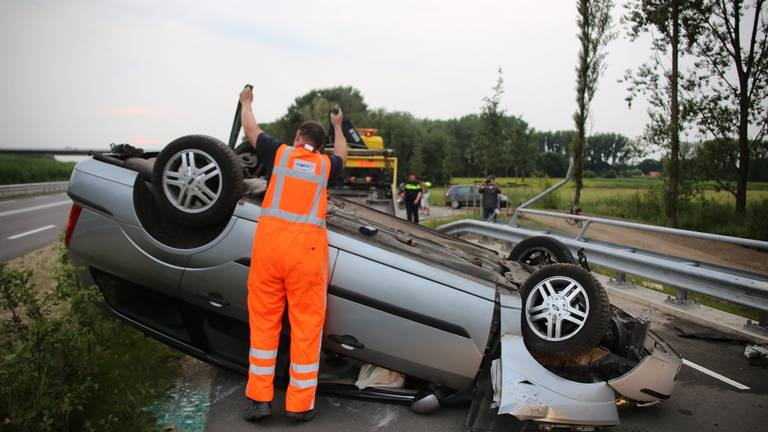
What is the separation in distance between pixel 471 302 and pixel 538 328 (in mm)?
555

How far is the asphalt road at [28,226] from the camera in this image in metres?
9.34

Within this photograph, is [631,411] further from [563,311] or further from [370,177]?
[370,177]

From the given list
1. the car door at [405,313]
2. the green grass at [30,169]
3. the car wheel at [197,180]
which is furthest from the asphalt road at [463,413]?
the green grass at [30,169]

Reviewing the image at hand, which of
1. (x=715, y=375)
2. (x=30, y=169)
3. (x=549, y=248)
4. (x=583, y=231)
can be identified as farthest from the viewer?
(x=30, y=169)

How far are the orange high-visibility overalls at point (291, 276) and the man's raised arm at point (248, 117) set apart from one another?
11.9 inches

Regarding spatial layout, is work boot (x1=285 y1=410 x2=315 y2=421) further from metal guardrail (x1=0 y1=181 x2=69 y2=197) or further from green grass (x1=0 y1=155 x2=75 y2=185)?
metal guardrail (x1=0 y1=181 x2=69 y2=197)

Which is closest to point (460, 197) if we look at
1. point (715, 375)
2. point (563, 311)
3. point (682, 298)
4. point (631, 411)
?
point (682, 298)

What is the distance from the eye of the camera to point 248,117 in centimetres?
337

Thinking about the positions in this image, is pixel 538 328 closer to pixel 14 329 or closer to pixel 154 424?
pixel 154 424

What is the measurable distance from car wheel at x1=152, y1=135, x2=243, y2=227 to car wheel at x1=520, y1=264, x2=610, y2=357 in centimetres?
195

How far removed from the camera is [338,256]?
3.15m

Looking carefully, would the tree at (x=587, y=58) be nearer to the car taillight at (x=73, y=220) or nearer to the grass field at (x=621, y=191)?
the grass field at (x=621, y=191)

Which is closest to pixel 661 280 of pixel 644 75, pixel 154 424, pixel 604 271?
pixel 604 271

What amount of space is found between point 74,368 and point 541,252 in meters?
3.61
